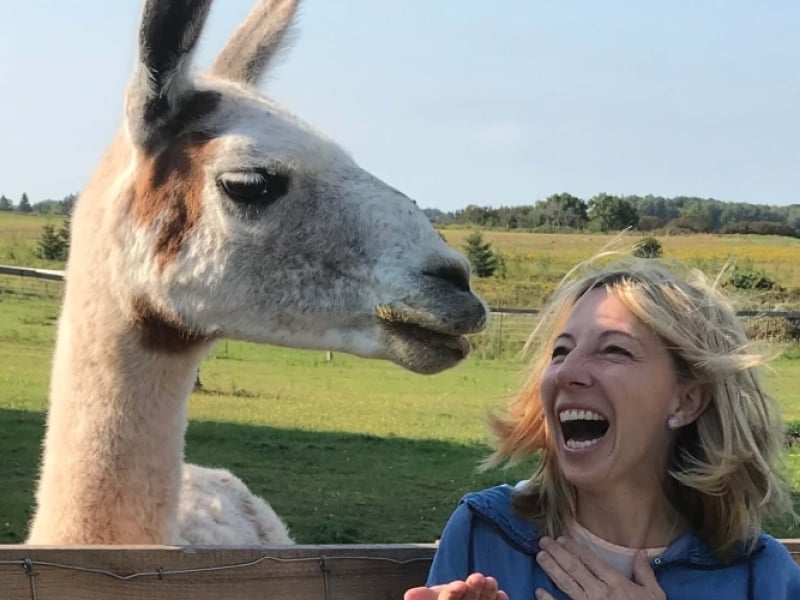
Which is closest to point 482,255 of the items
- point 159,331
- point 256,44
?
point 256,44

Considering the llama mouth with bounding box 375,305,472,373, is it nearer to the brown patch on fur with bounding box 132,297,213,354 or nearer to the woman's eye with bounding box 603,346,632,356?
the woman's eye with bounding box 603,346,632,356

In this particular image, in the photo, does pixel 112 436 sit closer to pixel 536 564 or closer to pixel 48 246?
pixel 536 564

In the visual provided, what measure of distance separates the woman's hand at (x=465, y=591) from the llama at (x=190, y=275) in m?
0.60

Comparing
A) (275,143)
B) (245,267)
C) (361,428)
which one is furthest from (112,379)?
(361,428)

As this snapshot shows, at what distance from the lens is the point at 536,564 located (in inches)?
73.2

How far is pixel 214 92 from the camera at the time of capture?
2.31m

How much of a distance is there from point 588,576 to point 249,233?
3.35 feet

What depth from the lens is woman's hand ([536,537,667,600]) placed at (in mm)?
1734

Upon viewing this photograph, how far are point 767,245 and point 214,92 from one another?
2373 centimetres

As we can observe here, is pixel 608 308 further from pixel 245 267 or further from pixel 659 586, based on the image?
pixel 245 267

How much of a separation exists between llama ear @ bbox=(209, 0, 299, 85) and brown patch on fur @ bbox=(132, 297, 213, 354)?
85cm

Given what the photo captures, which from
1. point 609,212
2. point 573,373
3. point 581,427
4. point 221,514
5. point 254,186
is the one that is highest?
point 609,212

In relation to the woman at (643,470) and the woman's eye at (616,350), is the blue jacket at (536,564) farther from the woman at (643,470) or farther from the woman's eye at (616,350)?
the woman's eye at (616,350)

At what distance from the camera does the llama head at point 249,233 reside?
6.88 feet
